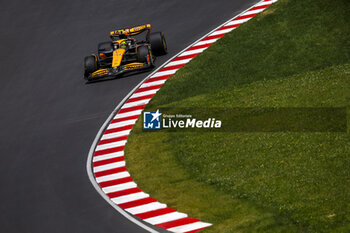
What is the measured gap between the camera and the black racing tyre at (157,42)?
29766 mm

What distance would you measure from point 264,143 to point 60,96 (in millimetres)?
11256

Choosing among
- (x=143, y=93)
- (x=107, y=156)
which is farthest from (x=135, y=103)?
(x=107, y=156)

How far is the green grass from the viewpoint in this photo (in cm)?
1853

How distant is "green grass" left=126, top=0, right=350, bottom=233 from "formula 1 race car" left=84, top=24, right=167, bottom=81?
1.79 meters

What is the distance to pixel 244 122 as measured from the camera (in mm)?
23891

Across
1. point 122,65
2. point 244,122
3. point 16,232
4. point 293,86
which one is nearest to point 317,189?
point 244,122

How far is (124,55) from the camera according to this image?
A: 29438 millimetres

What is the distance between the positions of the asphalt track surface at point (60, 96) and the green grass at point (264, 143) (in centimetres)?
206

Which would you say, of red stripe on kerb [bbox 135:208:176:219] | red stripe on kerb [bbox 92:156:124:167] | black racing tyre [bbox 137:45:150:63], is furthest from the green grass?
black racing tyre [bbox 137:45:150:63]

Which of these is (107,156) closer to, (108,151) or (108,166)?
(108,151)

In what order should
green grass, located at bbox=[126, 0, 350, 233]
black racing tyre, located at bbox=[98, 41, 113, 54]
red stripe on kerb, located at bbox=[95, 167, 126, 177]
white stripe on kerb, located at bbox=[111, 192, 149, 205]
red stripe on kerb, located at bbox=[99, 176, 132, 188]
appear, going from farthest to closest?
black racing tyre, located at bbox=[98, 41, 113, 54] < red stripe on kerb, located at bbox=[95, 167, 126, 177] < red stripe on kerb, located at bbox=[99, 176, 132, 188] < white stripe on kerb, located at bbox=[111, 192, 149, 205] < green grass, located at bbox=[126, 0, 350, 233]

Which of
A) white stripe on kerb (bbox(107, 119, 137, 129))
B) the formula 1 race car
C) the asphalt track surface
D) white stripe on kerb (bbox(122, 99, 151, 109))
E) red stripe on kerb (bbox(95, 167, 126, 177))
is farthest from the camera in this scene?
the formula 1 race car

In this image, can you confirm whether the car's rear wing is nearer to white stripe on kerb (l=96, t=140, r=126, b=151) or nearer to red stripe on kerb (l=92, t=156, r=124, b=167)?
white stripe on kerb (l=96, t=140, r=126, b=151)

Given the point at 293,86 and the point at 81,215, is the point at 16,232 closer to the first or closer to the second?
the point at 81,215
